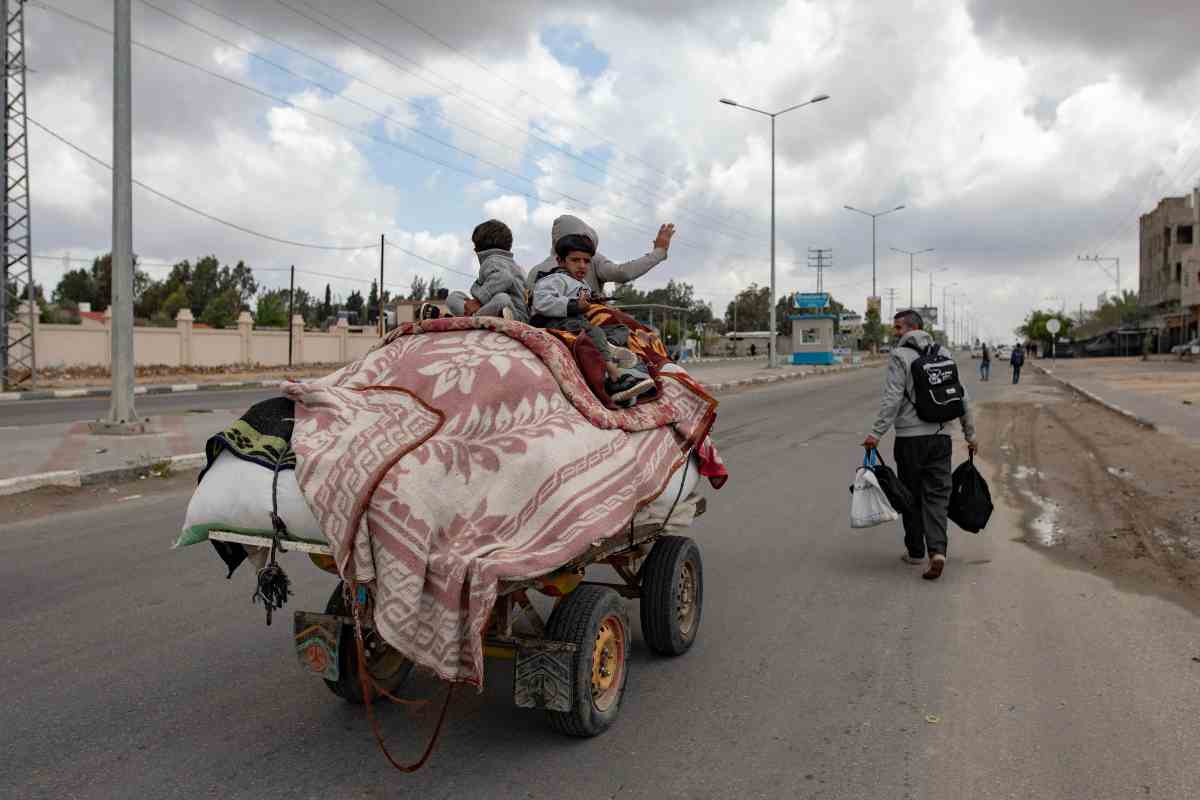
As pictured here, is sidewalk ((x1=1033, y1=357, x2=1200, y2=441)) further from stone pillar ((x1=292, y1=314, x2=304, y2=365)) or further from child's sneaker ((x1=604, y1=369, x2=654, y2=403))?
stone pillar ((x1=292, y1=314, x2=304, y2=365))

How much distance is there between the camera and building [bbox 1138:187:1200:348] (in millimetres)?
65794

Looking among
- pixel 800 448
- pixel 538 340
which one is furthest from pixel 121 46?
pixel 538 340

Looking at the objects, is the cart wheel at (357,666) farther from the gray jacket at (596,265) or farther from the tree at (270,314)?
the tree at (270,314)

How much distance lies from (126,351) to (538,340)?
11434 mm

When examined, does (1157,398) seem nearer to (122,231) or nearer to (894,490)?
(894,490)

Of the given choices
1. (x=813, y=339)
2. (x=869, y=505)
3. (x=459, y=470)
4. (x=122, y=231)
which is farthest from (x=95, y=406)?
(x=813, y=339)

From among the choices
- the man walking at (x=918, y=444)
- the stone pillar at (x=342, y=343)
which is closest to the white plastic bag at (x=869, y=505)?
the man walking at (x=918, y=444)

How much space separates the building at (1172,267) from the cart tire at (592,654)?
231 feet

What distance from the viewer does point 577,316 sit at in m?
4.48

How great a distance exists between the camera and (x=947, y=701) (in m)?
4.17

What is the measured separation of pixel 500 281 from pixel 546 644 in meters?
1.89

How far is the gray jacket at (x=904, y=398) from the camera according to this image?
660 centimetres

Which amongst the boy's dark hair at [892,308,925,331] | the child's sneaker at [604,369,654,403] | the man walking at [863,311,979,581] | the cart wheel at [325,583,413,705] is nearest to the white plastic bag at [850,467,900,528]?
the man walking at [863,311,979,581]

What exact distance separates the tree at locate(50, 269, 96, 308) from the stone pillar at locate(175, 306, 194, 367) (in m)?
53.7
